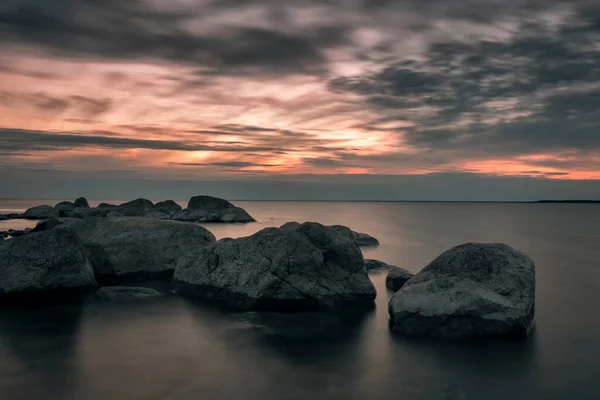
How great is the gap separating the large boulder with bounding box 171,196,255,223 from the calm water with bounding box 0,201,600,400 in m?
53.0

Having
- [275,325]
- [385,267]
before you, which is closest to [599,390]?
[275,325]

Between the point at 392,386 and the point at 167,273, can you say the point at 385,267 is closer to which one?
the point at 167,273

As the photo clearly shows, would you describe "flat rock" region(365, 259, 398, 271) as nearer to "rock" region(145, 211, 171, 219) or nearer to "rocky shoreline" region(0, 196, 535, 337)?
"rocky shoreline" region(0, 196, 535, 337)

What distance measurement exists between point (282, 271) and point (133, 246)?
757cm

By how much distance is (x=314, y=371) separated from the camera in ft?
28.8

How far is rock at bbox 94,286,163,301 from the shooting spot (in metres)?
14.3

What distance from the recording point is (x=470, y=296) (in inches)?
428

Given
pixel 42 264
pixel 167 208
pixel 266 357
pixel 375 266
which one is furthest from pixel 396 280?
pixel 167 208

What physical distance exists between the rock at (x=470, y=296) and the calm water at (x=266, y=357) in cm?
44

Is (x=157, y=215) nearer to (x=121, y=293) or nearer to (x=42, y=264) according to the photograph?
(x=42, y=264)

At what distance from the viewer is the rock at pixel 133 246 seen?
1791 centimetres

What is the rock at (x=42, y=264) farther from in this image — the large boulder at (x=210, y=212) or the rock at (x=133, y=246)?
the large boulder at (x=210, y=212)

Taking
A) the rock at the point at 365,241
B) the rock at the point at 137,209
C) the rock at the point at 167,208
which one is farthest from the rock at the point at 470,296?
the rock at the point at 167,208

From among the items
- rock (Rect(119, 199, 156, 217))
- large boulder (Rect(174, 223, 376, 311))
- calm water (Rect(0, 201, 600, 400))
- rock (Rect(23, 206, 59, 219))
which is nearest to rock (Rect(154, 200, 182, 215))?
rock (Rect(119, 199, 156, 217))
